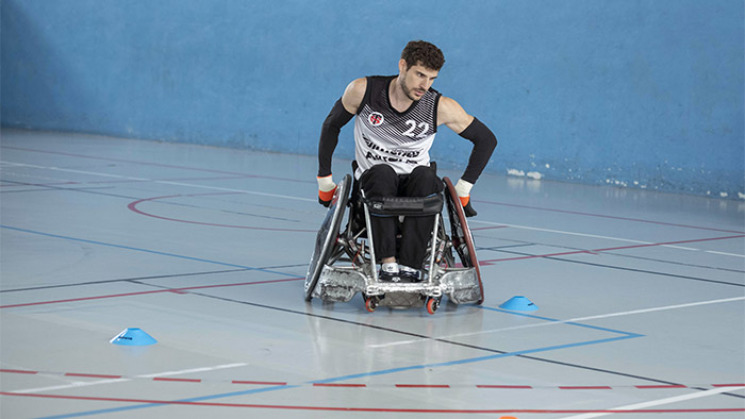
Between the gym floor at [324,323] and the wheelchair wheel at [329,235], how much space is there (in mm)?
129

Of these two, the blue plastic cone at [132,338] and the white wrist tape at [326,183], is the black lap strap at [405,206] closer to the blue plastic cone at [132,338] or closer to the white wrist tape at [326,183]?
the white wrist tape at [326,183]

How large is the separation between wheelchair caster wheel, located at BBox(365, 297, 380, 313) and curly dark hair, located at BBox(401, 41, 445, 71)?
1111mm

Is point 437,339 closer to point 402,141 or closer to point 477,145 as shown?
point 402,141

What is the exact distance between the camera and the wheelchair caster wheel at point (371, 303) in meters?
5.09

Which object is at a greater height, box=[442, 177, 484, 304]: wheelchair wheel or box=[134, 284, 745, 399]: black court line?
box=[442, 177, 484, 304]: wheelchair wheel

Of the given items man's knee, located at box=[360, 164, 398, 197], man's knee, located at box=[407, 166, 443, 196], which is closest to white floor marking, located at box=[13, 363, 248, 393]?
man's knee, located at box=[360, 164, 398, 197]

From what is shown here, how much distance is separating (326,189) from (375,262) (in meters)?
0.62

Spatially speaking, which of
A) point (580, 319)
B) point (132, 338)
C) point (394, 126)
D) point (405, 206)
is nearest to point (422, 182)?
point (405, 206)

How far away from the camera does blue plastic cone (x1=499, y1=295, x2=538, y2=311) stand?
17.5 ft

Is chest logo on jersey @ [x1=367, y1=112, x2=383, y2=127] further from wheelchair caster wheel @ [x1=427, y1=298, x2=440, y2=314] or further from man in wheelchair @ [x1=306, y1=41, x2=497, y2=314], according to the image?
wheelchair caster wheel @ [x1=427, y1=298, x2=440, y2=314]

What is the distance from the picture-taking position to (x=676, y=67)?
11891 mm

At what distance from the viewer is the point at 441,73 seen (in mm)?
13664

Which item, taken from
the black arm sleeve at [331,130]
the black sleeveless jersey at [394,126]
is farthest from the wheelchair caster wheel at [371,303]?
the black arm sleeve at [331,130]

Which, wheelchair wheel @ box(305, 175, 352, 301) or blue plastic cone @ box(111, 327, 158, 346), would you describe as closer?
blue plastic cone @ box(111, 327, 158, 346)
